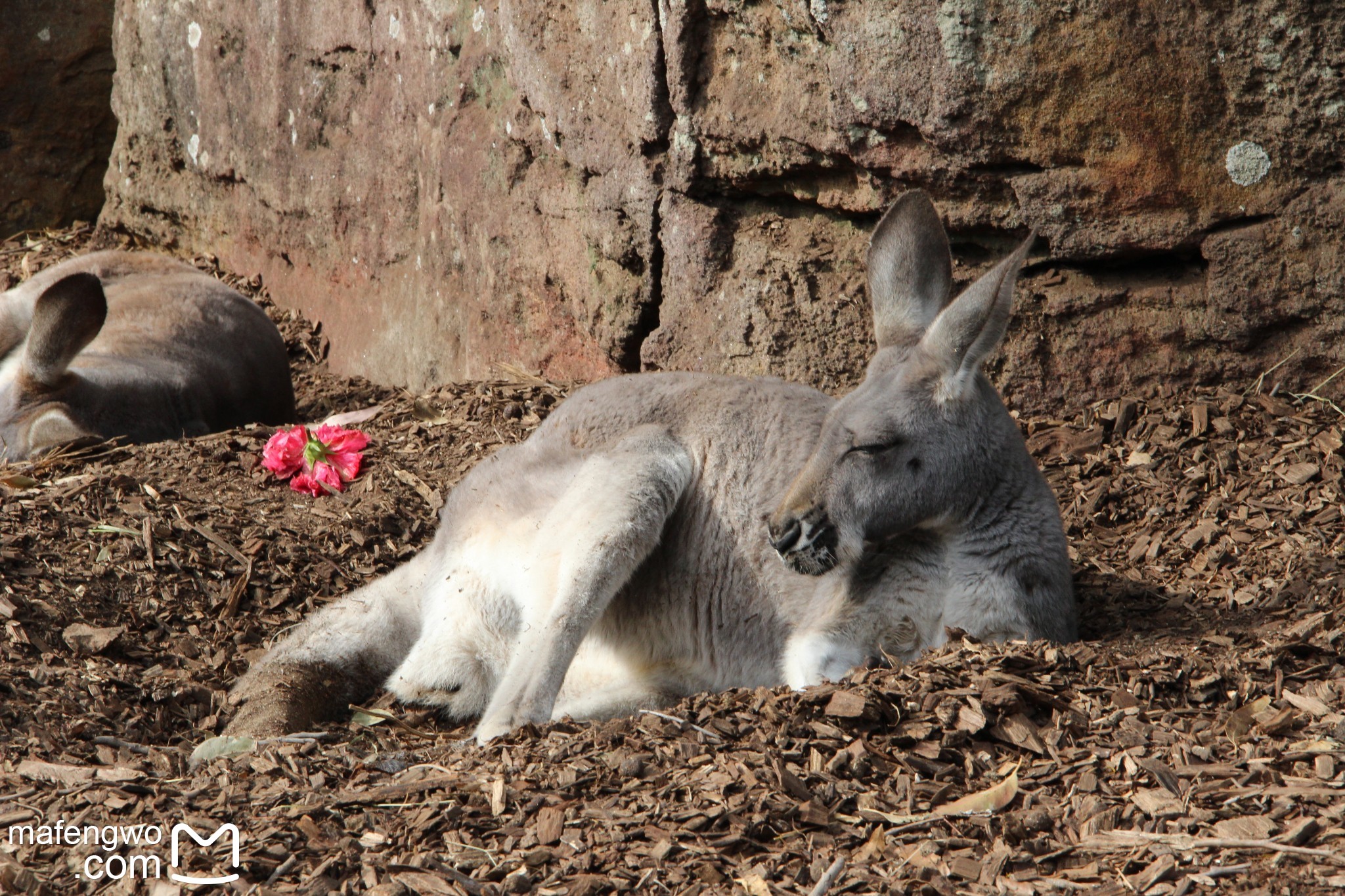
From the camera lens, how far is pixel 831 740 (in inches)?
116

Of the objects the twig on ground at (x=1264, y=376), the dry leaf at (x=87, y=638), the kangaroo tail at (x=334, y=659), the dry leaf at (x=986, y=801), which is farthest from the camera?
the twig on ground at (x=1264, y=376)

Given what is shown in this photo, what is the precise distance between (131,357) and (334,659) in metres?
3.40

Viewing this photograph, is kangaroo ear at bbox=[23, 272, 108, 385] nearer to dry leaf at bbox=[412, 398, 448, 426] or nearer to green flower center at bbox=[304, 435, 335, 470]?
green flower center at bbox=[304, 435, 335, 470]

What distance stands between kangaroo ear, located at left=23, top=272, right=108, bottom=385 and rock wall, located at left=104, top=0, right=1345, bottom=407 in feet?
5.38

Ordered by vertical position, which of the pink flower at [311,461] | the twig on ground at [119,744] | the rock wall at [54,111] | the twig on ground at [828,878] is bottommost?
the twig on ground at [119,744]

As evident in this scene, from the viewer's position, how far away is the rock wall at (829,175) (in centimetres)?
442

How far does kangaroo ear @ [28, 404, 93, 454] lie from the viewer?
19.1 ft

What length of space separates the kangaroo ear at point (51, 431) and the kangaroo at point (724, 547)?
2.40 metres

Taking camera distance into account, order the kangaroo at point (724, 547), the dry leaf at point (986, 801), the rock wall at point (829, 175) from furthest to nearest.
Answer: the rock wall at point (829, 175), the kangaroo at point (724, 547), the dry leaf at point (986, 801)

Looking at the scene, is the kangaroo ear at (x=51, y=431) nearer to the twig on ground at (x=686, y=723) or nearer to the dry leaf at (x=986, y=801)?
the twig on ground at (x=686, y=723)

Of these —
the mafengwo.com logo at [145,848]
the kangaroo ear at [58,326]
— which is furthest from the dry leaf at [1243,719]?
the kangaroo ear at [58,326]

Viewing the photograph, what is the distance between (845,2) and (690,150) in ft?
2.99

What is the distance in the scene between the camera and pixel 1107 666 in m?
3.20

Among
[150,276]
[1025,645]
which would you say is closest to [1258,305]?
[1025,645]
